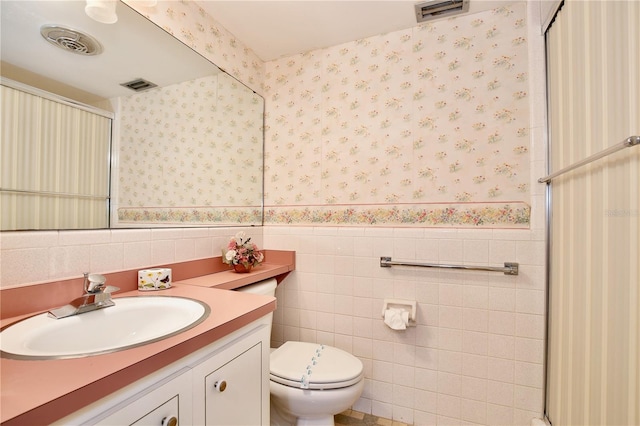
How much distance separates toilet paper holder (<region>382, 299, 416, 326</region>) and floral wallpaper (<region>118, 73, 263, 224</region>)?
100 cm

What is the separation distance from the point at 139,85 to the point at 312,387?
1.55m

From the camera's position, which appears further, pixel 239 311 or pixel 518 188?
pixel 518 188

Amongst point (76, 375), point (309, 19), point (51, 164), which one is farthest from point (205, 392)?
point (309, 19)

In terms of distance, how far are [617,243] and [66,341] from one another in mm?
1590

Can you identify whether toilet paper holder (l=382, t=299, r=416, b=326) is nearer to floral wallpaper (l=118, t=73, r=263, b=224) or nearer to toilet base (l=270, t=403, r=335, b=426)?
toilet base (l=270, t=403, r=335, b=426)

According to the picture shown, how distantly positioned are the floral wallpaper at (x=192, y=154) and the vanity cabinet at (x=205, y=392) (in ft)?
2.49

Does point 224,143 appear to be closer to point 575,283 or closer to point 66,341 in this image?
point 66,341

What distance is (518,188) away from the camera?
4.92 feet

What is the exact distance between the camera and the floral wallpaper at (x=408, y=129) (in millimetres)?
1537

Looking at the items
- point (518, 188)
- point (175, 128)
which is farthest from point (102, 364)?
point (518, 188)

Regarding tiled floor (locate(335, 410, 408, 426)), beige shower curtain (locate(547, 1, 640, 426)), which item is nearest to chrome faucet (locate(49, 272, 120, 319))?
tiled floor (locate(335, 410, 408, 426))

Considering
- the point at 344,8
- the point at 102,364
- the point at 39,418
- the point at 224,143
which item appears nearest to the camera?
the point at 39,418

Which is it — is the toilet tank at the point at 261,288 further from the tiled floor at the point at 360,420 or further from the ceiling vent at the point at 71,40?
the ceiling vent at the point at 71,40

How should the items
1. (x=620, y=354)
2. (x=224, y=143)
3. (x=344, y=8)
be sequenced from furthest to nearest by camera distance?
1. (x=224, y=143)
2. (x=344, y=8)
3. (x=620, y=354)
